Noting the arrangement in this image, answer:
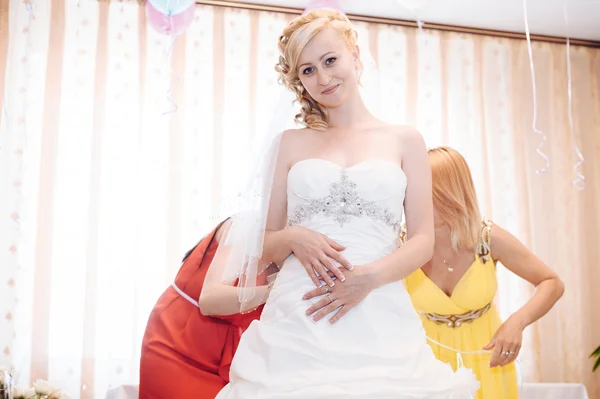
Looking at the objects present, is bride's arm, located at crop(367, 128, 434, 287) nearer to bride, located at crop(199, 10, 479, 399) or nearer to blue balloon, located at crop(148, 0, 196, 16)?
bride, located at crop(199, 10, 479, 399)

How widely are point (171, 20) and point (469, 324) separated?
8.84 feet

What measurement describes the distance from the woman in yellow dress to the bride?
2.40 feet

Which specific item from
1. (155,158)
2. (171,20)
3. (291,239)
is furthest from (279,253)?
(155,158)

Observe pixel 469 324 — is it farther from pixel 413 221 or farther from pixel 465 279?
pixel 413 221

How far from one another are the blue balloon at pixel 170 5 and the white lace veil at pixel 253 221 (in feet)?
7.36

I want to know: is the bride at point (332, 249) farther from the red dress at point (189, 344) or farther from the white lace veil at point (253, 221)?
the red dress at point (189, 344)

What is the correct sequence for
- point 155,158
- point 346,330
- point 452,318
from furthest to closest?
point 155,158 < point 452,318 < point 346,330

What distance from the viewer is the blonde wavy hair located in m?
2.59

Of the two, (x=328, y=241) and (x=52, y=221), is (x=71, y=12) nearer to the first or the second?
(x=52, y=221)

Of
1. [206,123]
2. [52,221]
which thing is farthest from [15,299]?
[206,123]

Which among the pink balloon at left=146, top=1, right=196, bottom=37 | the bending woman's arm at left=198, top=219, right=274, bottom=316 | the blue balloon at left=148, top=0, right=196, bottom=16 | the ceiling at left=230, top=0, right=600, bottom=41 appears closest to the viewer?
the bending woman's arm at left=198, top=219, right=274, bottom=316

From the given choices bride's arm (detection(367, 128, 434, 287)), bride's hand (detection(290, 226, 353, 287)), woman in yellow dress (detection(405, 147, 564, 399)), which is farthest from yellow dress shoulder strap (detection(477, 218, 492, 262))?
bride's hand (detection(290, 226, 353, 287))

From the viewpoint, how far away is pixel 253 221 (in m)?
1.94

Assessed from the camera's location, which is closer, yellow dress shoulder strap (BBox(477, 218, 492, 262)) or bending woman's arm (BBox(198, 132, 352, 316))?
bending woman's arm (BBox(198, 132, 352, 316))
